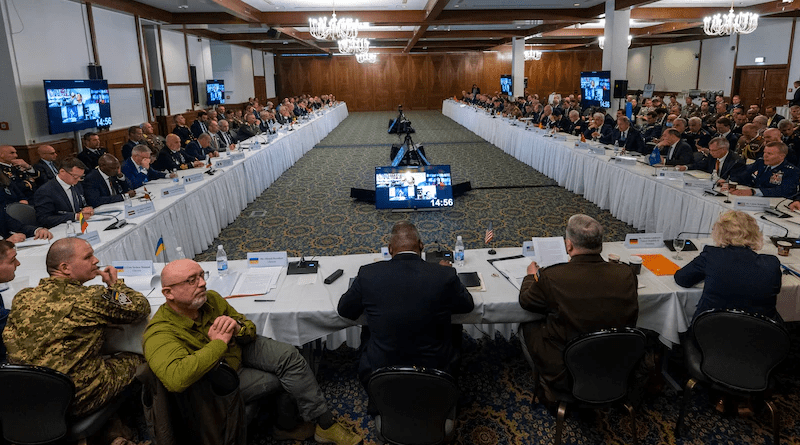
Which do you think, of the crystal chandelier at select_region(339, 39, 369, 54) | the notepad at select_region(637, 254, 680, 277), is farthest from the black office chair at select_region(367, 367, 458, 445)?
the crystal chandelier at select_region(339, 39, 369, 54)

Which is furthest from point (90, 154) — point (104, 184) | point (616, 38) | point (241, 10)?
point (616, 38)

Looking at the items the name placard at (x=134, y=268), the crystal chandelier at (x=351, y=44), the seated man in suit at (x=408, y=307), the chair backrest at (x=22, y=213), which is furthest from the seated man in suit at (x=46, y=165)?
the crystal chandelier at (x=351, y=44)

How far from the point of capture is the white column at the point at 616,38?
1070 cm

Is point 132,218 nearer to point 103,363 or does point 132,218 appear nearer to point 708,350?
point 103,363

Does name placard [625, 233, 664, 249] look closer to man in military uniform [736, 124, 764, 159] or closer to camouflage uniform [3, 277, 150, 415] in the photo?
camouflage uniform [3, 277, 150, 415]

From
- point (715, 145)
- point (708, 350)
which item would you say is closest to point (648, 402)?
point (708, 350)

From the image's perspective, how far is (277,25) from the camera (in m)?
12.5

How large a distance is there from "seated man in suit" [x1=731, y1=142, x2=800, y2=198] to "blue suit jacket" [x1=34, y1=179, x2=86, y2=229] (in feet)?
19.2

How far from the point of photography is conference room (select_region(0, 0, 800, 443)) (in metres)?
2.85

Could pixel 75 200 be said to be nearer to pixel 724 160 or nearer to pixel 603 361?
pixel 603 361

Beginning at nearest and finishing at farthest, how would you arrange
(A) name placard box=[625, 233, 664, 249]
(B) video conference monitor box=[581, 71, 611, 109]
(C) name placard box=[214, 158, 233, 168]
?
(A) name placard box=[625, 233, 664, 249] → (C) name placard box=[214, 158, 233, 168] → (B) video conference monitor box=[581, 71, 611, 109]

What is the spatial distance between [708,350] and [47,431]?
114 inches

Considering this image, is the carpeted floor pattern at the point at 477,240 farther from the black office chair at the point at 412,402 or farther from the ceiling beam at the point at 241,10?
the ceiling beam at the point at 241,10

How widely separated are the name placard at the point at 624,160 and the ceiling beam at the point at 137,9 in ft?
29.5
